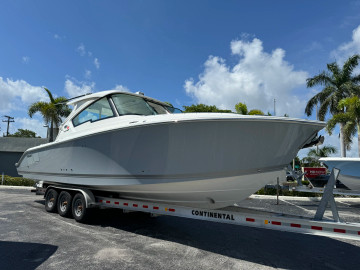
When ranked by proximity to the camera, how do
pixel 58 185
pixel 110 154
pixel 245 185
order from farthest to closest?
pixel 58 185 → pixel 110 154 → pixel 245 185

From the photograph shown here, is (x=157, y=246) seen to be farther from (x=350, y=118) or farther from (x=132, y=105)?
(x=350, y=118)

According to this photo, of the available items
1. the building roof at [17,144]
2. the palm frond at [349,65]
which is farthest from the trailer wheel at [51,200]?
the palm frond at [349,65]

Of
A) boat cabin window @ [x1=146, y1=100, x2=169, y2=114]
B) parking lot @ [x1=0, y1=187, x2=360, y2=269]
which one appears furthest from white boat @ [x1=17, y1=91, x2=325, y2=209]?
parking lot @ [x1=0, y1=187, x2=360, y2=269]

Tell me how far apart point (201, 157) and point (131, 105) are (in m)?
2.14

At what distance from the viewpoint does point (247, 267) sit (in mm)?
3348

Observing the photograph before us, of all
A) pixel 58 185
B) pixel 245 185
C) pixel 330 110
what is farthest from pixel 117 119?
pixel 330 110

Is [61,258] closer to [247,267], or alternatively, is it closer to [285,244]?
[247,267]

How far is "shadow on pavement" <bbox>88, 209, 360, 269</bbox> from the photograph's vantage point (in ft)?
11.9

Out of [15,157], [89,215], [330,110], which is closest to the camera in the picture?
[89,215]

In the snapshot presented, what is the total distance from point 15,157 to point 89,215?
2220 cm

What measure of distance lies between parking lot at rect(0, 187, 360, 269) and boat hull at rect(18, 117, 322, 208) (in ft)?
2.52

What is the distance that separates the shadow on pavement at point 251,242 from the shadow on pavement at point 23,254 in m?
1.60

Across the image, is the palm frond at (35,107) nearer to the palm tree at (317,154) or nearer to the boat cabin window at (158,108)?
the boat cabin window at (158,108)

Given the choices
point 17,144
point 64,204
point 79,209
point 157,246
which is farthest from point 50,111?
point 157,246
